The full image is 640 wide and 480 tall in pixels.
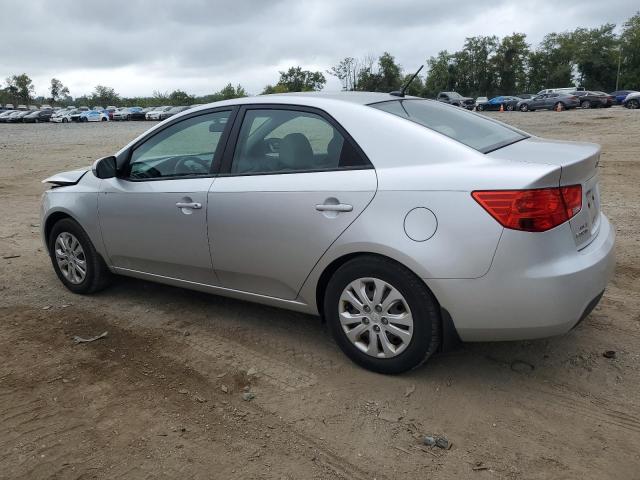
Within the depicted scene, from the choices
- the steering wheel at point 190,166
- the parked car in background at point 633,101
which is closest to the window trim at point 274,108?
the steering wheel at point 190,166

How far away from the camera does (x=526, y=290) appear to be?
288 centimetres

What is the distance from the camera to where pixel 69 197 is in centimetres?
483

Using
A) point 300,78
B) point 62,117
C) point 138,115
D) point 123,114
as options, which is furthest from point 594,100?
point 62,117

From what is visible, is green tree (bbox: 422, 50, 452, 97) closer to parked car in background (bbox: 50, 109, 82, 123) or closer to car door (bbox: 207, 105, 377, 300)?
parked car in background (bbox: 50, 109, 82, 123)

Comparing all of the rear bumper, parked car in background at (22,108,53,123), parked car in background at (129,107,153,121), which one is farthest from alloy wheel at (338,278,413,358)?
parked car in background at (22,108,53,123)

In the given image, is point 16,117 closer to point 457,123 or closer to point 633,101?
point 633,101

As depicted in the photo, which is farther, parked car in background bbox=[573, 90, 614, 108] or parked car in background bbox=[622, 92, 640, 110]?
parked car in background bbox=[573, 90, 614, 108]

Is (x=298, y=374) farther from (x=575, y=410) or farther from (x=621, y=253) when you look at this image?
(x=621, y=253)

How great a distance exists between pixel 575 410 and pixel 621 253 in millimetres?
3036

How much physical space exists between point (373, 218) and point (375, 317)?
0.56m

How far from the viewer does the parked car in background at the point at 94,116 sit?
58844mm

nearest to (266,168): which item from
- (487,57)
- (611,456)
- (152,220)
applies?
(152,220)

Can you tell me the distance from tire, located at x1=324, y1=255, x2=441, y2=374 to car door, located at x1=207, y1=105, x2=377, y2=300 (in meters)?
0.23

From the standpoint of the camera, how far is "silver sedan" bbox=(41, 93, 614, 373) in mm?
2904
